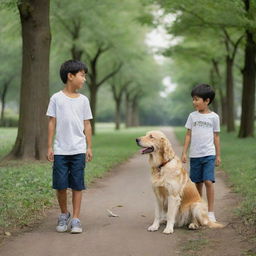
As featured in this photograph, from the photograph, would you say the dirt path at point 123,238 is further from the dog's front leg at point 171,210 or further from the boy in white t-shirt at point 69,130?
the boy in white t-shirt at point 69,130

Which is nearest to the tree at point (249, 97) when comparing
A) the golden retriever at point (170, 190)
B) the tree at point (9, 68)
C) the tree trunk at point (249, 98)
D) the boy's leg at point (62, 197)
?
the tree trunk at point (249, 98)

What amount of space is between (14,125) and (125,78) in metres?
17.4

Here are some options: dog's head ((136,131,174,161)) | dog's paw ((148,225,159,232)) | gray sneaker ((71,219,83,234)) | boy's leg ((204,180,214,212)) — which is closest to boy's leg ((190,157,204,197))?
boy's leg ((204,180,214,212))

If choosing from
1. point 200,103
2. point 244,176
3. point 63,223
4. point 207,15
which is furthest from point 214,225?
point 207,15

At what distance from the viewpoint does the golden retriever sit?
237 inches

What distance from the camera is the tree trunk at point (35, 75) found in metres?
12.8

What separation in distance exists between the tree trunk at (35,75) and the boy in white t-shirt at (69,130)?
693 cm

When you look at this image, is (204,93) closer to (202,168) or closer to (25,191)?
(202,168)

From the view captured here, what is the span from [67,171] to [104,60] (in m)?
30.0

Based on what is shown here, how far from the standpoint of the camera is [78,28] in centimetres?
2634

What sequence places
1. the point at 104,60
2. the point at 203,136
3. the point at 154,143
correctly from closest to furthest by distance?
1. the point at 154,143
2. the point at 203,136
3. the point at 104,60

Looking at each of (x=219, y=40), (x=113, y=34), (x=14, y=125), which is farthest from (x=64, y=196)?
(x=14, y=125)

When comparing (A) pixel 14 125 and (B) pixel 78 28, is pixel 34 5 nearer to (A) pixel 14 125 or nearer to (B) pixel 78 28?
(B) pixel 78 28

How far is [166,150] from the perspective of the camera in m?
6.07
